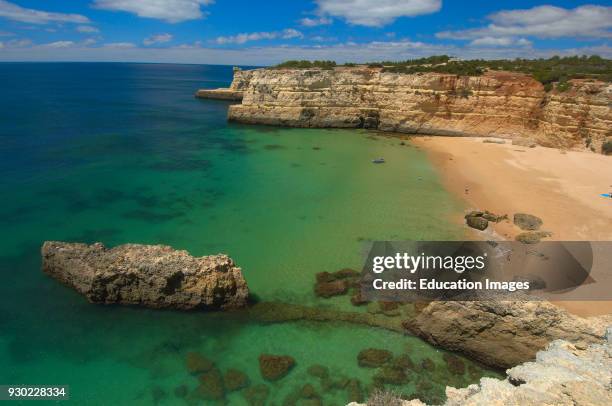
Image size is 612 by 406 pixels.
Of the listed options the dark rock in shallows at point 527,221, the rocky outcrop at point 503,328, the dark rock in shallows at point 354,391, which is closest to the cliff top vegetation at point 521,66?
the dark rock in shallows at point 527,221

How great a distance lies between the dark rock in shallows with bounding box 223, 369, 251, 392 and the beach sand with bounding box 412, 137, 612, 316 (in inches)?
419

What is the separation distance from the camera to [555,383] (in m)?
6.09

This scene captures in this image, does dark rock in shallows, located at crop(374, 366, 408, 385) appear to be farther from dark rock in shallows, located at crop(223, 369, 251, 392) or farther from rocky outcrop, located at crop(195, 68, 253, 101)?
rocky outcrop, located at crop(195, 68, 253, 101)

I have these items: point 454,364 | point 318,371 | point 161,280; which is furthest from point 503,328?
point 161,280

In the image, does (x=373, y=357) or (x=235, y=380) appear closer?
(x=235, y=380)

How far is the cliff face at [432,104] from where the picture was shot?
32.2 m

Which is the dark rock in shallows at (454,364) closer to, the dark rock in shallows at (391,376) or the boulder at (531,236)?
the dark rock in shallows at (391,376)

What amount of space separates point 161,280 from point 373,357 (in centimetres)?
704

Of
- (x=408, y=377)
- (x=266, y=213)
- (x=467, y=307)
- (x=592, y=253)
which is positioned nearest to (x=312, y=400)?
(x=408, y=377)

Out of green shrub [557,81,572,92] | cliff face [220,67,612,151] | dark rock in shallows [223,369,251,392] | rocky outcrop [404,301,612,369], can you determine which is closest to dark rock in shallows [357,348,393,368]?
rocky outcrop [404,301,612,369]

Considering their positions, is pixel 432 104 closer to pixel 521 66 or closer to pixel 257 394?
pixel 521 66

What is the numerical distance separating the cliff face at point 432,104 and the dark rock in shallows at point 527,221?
19.3 m

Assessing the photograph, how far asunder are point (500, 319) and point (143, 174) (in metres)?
24.0

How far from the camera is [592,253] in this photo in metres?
15.3
